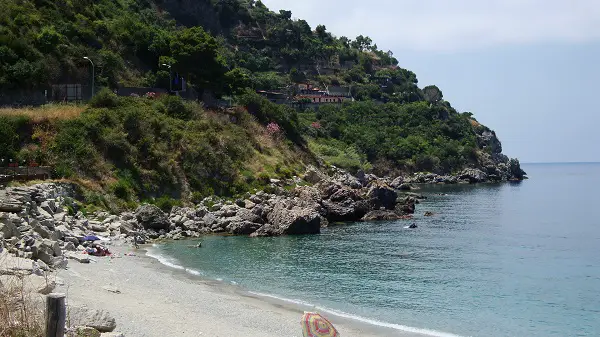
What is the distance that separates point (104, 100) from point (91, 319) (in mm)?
47103

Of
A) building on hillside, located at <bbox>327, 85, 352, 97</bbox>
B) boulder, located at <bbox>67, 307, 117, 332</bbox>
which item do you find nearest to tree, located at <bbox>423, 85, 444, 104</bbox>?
building on hillside, located at <bbox>327, 85, 352, 97</bbox>

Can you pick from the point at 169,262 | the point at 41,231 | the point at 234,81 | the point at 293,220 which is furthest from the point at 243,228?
the point at 234,81

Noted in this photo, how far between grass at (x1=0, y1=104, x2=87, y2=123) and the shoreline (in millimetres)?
26889

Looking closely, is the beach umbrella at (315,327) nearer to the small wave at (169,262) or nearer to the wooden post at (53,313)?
the wooden post at (53,313)

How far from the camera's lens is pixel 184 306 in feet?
71.9

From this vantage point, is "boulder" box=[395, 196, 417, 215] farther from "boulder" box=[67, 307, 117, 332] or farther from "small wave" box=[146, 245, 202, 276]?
"boulder" box=[67, 307, 117, 332]

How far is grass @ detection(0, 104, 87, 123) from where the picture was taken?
5016 cm

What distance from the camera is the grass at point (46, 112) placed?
50156 mm

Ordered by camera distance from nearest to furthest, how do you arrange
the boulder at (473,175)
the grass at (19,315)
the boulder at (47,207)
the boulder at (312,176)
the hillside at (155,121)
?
the grass at (19,315) → the boulder at (47,207) → the hillside at (155,121) → the boulder at (312,176) → the boulder at (473,175)

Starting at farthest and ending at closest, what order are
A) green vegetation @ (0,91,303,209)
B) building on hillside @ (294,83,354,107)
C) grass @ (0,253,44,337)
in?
building on hillside @ (294,83,354,107), green vegetation @ (0,91,303,209), grass @ (0,253,44,337)

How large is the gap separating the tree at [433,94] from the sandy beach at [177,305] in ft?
549

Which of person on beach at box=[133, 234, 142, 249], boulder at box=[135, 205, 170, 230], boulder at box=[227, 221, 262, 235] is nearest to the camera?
person on beach at box=[133, 234, 142, 249]

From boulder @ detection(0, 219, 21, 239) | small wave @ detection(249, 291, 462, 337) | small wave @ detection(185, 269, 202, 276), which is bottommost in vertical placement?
small wave @ detection(249, 291, 462, 337)

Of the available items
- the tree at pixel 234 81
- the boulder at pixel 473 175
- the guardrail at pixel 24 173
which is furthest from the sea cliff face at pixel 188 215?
the boulder at pixel 473 175
